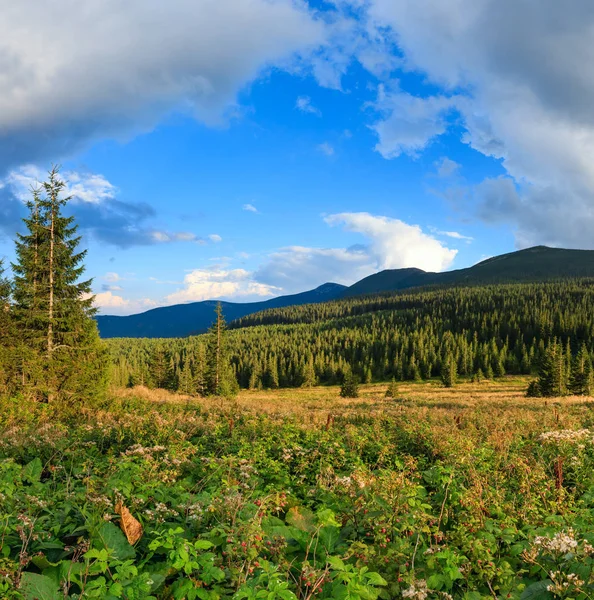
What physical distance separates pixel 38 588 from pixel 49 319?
1969 cm

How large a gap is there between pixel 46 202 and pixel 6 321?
719cm

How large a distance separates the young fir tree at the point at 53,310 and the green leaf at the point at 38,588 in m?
18.8

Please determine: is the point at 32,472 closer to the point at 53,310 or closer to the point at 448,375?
the point at 53,310

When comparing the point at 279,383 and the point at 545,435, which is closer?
the point at 545,435

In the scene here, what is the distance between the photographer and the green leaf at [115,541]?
350 centimetres

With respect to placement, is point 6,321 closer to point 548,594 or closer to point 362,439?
point 362,439

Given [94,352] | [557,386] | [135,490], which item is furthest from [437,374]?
[135,490]

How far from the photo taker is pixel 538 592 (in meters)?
3.27

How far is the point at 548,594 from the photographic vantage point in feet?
10.6

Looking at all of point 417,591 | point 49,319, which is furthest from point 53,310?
point 417,591

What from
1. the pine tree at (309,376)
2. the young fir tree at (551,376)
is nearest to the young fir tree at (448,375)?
the young fir tree at (551,376)

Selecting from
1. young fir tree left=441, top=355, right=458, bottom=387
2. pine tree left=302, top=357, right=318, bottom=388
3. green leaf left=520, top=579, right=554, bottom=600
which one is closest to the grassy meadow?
green leaf left=520, top=579, right=554, bottom=600

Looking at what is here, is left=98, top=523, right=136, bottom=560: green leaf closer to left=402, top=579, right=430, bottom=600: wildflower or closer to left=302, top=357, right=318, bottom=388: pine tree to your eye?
left=402, top=579, right=430, bottom=600: wildflower

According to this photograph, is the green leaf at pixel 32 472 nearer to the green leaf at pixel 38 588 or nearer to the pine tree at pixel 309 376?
the green leaf at pixel 38 588
